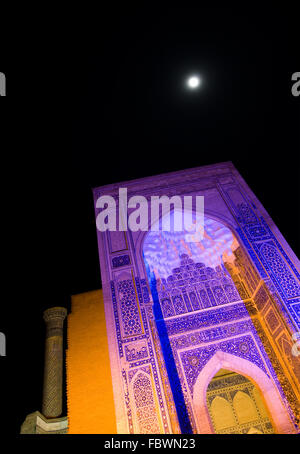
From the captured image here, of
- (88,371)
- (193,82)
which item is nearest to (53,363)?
(88,371)

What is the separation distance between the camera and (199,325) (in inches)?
169

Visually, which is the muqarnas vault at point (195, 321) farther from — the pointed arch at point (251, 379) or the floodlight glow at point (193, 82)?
the floodlight glow at point (193, 82)

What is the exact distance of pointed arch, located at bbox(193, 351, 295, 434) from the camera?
131 inches

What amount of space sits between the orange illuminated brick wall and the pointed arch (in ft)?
4.50

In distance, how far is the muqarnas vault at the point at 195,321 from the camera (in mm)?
3105

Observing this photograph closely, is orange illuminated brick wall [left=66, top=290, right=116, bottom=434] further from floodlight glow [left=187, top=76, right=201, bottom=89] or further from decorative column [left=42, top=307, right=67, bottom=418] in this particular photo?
floodlight glow [left=187, top=76, right=201, bottom=89]

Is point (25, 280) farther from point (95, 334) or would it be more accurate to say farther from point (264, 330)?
point (264, 330)

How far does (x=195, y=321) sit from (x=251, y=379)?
1037 millimetres

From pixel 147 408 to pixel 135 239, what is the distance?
2.14 meters

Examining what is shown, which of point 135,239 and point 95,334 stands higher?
point 135,239

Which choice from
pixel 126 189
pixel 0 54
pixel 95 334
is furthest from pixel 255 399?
pixel 0 54

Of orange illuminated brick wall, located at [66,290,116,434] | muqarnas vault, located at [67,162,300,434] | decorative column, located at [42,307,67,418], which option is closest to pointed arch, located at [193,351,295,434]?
muqarnas vault, located at [67,162,300,434]

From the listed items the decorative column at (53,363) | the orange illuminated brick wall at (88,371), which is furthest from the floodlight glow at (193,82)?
the decorative column at (53,363)

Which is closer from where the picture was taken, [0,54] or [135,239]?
[0,54]
